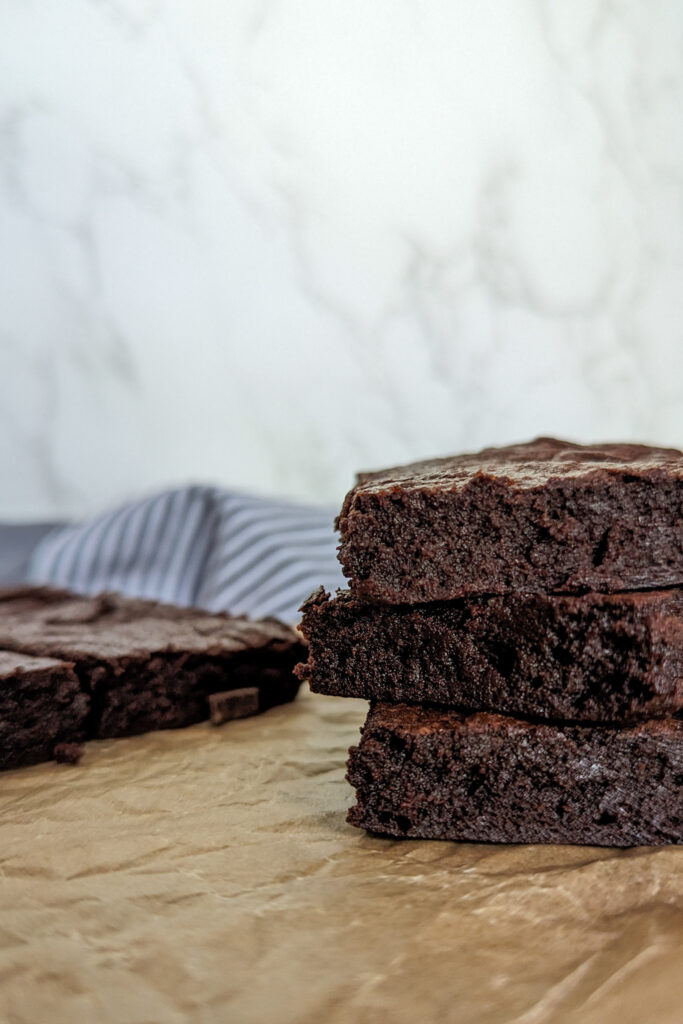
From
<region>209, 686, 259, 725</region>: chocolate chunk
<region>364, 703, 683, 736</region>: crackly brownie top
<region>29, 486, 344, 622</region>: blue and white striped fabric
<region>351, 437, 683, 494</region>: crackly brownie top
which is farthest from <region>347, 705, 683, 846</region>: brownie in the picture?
<region>29, 486, 344, 622</region>: blue and white striped fabric

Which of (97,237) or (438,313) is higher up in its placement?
(97,237)

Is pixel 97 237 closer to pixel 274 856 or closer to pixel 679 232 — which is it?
pixel 679 232

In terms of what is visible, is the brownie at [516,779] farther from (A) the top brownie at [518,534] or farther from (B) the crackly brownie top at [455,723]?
(A) the top brownie at [518,534]

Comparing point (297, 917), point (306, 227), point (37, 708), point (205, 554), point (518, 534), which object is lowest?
point (297, 917)

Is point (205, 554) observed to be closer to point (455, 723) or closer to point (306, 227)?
point (455, 723)

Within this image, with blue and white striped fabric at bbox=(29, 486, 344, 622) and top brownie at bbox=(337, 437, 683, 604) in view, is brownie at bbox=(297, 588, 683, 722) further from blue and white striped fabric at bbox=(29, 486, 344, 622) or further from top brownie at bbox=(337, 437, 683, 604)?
blue and white striped fabric at bbox=(29, 486, 344, 622)

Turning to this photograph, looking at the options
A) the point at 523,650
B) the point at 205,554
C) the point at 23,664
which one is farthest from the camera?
the point at 205,554

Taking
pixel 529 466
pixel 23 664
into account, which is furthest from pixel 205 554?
pixel 529 466

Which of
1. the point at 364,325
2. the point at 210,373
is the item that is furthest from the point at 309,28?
the point at 210,373
